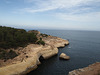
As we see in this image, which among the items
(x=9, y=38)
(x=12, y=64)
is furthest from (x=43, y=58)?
(x=9, y=38)

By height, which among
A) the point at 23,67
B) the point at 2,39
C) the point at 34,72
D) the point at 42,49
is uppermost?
the point at 2,39

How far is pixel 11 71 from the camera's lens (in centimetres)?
2188

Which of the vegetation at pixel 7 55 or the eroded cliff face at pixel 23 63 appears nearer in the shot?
the eroded cliff face at pixel 23 63

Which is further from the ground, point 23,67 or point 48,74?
point 23,67

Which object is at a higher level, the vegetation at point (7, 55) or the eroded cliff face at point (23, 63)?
the vegetation at point (7, 55)

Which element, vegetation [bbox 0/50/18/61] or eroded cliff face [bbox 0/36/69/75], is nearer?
eroded cliff face [bbox 0/36/69/75]

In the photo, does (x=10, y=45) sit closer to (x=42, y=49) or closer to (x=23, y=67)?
(x=23, y=67)

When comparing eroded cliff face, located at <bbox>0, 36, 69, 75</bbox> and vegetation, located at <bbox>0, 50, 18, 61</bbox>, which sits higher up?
vegetation, located at <bbox>0, 50, 18, 61</bbox>

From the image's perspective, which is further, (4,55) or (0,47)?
(0,47)

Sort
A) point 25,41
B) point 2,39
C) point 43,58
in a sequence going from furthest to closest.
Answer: point 25,41 < point 43,58 < point 2,39

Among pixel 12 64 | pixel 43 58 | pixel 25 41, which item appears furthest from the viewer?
pixel 25 41

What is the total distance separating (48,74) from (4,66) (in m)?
13.9

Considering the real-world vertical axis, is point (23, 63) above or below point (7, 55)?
below

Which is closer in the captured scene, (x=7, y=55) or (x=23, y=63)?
(x=23, y=63)
